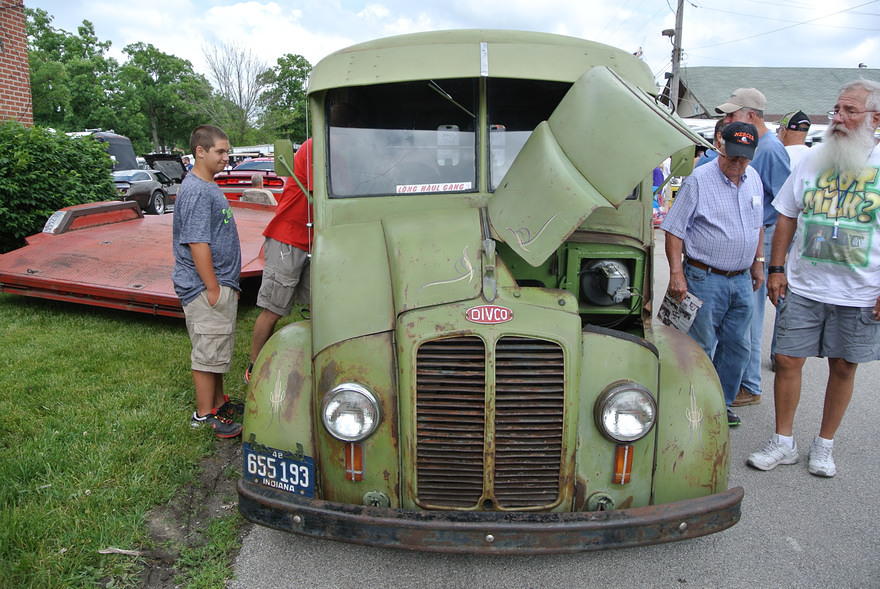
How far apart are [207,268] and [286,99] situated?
4728cm

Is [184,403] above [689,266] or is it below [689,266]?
below

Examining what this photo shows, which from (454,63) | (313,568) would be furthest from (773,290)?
(313,568)

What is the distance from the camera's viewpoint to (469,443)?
247cm

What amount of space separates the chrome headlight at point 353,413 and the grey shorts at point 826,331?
8.63 feet

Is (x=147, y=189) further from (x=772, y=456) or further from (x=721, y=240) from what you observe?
(x=772, y=456)

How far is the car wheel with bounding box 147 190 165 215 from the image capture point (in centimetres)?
1655

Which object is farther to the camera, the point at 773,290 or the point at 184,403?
the point at 184,403

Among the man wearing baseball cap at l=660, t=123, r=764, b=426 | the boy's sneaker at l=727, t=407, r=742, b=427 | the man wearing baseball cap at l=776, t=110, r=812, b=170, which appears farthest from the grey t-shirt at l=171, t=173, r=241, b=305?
the man wearing baseball cap at l=776, t=110, r=812, b=170

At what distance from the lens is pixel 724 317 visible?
13.1 feet

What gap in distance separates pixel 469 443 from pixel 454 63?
2.02 meters

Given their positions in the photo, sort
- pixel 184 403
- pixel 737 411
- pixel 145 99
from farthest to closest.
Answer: pixel 145 99, pixel 737 411, pixel 184 403

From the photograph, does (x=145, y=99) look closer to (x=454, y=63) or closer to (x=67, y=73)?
(x=67, y=73)

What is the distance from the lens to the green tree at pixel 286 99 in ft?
134

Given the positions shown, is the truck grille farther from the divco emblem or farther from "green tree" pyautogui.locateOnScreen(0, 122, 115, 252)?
"green tree" pyautogui.locateOnScreen(0, 122, 115, 252)
